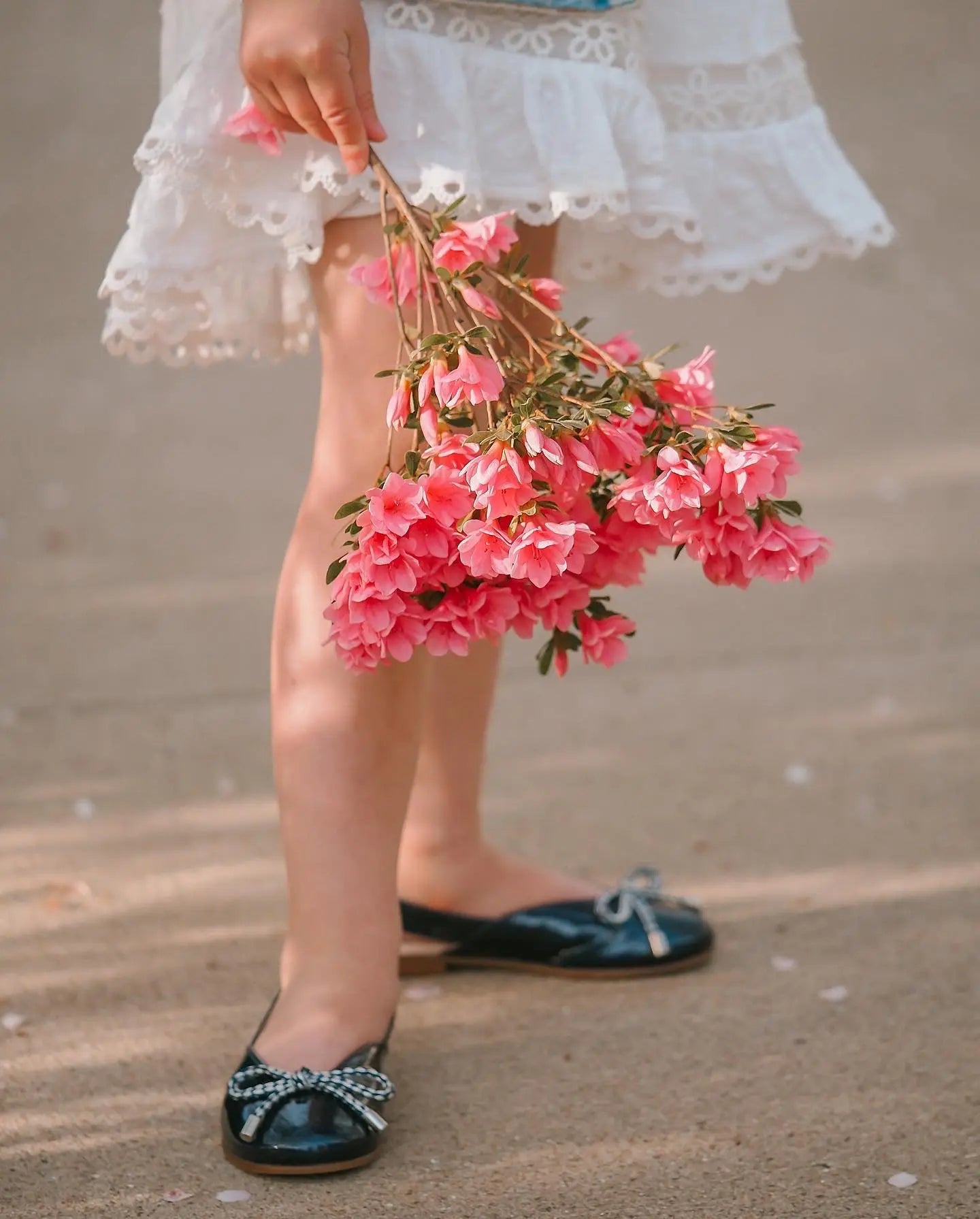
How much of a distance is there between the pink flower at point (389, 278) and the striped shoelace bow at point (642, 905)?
28.1 inches

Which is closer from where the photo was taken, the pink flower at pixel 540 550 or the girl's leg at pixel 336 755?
the pink flower at pixel 540 550

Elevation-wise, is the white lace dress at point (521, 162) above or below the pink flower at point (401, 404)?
above

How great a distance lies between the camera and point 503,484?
102cm

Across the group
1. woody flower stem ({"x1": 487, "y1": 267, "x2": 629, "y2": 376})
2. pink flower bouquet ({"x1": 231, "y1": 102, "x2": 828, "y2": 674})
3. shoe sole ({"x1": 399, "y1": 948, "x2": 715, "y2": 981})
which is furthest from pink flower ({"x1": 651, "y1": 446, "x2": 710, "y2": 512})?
shoe sole ({"x1": 399, "y1": 948, "x2": 715, "y2": 981})

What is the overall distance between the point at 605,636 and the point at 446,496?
20cm

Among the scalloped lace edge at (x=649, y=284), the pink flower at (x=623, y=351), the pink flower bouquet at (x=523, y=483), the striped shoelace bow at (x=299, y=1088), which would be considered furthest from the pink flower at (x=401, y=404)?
the striped shoelace bow at (x=299, y=1088)

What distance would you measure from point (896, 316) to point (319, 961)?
3301 millimetres

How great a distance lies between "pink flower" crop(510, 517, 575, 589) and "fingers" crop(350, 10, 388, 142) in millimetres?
390

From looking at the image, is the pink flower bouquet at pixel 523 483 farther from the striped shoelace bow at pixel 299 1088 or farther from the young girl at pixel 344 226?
the striped shoelace bow at pixel 299 1088

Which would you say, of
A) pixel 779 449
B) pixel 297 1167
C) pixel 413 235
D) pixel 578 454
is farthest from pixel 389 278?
pixel 297 1167

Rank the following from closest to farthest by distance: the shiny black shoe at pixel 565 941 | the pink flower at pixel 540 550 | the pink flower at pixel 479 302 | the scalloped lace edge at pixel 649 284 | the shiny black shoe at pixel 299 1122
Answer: the pink flower at pixel 540 550 → the pink flower at pixel 479 302 → the shiny black shoe at pixel 299 1122 → the scalloped lace edge at pixel 649 284 → the shiny black shoe at pixel 565 941

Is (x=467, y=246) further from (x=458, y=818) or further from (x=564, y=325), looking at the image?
(x=458, y=818)

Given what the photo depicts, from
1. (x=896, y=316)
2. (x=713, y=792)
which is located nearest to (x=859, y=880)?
(x=713, y=792)

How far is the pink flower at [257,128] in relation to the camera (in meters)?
1.23
